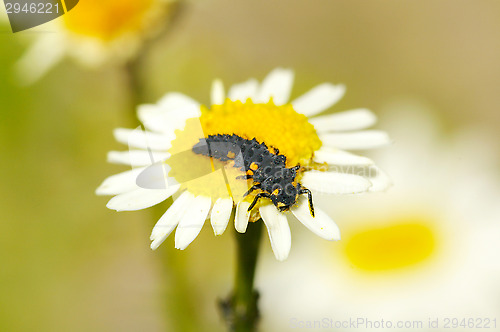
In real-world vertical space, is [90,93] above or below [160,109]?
above

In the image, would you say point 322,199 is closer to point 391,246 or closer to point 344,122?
point 391,246

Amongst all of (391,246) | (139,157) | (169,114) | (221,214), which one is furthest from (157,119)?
(391,246)

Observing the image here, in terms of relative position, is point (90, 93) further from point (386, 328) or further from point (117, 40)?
point (386, 328)

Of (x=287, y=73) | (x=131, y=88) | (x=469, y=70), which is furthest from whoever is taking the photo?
(x=469, y=70)

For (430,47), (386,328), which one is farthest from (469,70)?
(386,328)

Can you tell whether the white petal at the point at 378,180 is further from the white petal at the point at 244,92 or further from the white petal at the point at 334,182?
the white petal at the point at 244,92
